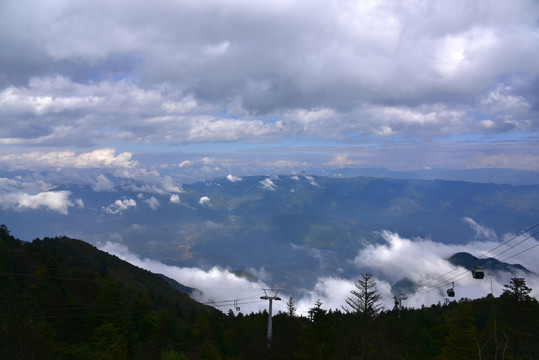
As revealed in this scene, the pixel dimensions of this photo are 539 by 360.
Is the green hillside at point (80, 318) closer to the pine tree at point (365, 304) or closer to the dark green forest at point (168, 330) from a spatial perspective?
the dark green forest at point (168, 330)

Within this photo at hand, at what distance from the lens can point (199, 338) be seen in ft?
221

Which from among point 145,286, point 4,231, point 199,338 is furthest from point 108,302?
point 145,286

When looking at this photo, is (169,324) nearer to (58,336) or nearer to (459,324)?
(58,336)

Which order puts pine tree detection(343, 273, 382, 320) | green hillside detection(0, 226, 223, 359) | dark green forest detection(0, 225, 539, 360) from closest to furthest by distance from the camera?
dark green forest detection(0, 225, 539, 360) < pine tree detection(343, 273, 382, 320) < green hillside detection(0, 226, 223, 359)

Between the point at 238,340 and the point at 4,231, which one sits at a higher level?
the point at 4,231

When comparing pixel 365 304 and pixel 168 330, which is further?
pixel 168 330

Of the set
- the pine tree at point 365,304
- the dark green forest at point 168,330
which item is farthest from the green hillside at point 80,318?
the pine tree at point 365,304

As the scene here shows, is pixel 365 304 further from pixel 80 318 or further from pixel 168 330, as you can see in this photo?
pixel 168 330

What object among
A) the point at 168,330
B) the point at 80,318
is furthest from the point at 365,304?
the point at 168,330

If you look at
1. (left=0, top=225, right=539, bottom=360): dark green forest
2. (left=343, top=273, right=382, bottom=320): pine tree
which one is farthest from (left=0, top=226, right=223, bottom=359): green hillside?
(left=343, top=273, right=382, bottom=320): pine tree

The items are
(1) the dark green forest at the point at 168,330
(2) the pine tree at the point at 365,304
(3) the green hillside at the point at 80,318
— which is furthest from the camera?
(3) the green hillside at the point at 80,318

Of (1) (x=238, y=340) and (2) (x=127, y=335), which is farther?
(1) (x=238, y=340)

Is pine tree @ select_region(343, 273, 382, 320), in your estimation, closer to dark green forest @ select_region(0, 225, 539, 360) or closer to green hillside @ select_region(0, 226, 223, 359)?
dark green forest @ select_region(0, 225, 539, 360)

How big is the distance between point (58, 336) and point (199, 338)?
29.8 metres
